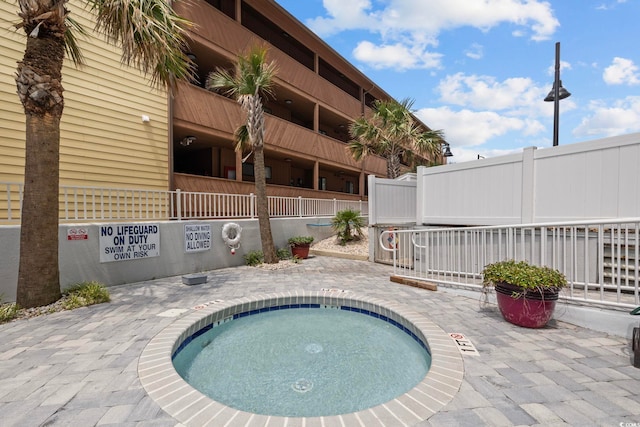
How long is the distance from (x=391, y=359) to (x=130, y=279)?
6.32 m

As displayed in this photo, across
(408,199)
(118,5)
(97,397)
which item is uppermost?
(118,5)

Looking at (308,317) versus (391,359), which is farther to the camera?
(308,317)

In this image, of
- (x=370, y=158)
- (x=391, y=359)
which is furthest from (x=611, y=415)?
(x=370, y=158)

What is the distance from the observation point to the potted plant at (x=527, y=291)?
145 inches

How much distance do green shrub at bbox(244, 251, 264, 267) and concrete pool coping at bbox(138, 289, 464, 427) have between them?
14.9 feet

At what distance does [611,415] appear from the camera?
2.15m

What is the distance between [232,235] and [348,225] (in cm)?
491

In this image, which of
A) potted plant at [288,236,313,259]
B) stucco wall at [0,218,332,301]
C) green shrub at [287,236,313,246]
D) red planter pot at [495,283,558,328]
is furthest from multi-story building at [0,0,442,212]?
red planter pot at [495,283,558,328]

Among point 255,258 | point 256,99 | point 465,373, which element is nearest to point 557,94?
point 256,99

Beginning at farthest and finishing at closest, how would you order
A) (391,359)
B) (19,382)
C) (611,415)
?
(391,359) < (19,382) < (611,415)

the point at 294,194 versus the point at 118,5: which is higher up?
the point at 118,5

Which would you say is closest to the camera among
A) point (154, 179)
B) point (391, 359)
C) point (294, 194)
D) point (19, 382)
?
point (19, 382)

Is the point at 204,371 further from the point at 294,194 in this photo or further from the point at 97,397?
the point at 294,194

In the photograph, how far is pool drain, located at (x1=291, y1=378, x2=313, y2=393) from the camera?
2.91m
